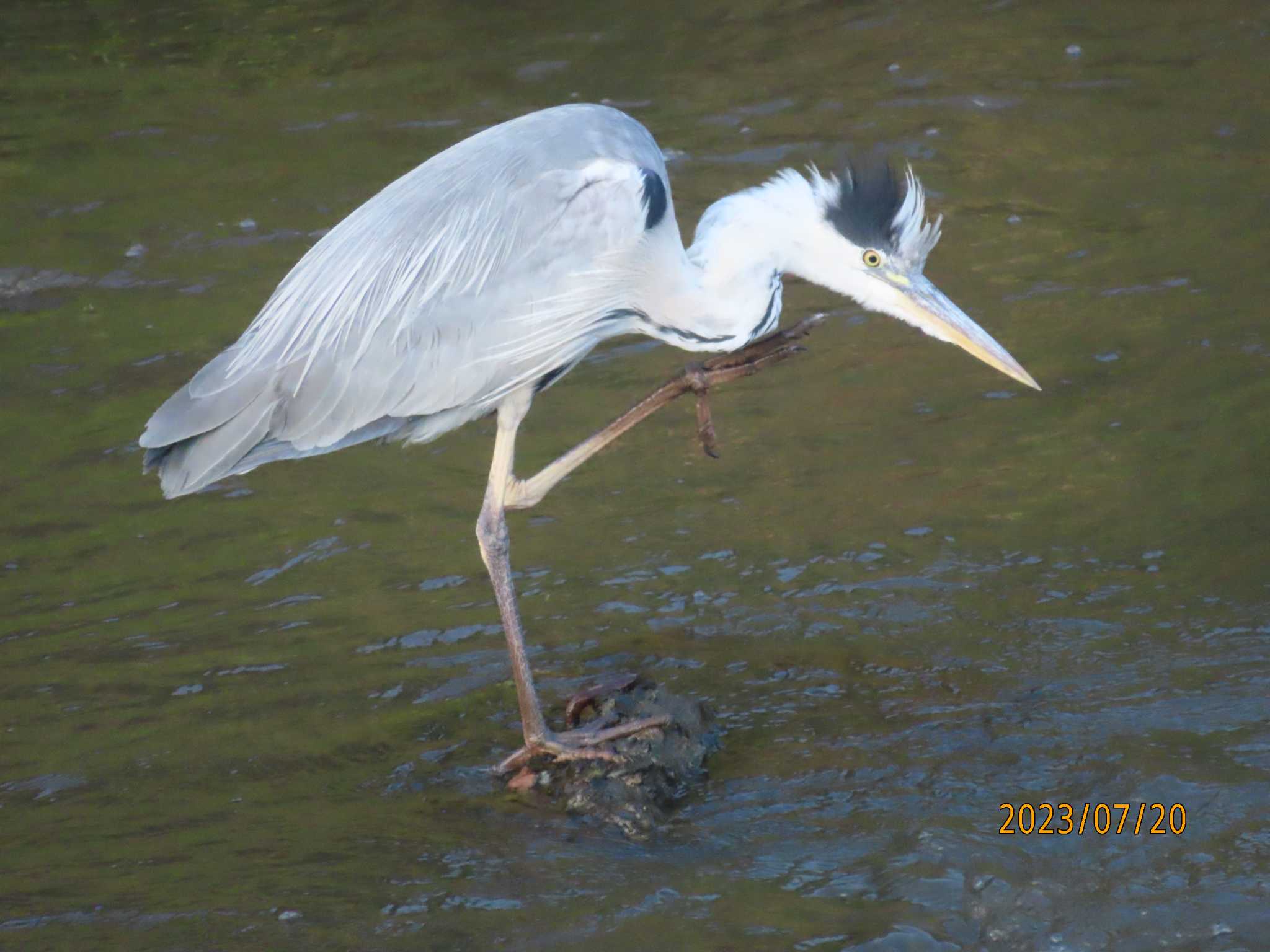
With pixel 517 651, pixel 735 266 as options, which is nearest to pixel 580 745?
pixel 517 651

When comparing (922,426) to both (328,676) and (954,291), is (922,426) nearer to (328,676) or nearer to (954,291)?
(954,291)

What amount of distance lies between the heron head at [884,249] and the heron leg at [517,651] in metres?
1.06

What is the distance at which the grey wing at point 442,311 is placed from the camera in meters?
4.40

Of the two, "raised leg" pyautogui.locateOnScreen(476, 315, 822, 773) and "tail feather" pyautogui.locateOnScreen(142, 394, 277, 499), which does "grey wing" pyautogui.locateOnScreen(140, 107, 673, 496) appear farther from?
"raised leg" pyautogui.locateOnScreen(476, 315, 822, 773)

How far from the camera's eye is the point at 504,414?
4.67 m

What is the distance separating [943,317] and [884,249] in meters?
0.26

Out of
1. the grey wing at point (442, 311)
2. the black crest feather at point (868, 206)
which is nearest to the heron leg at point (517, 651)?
the grey wing at point (442, 311)

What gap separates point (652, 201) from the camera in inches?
170

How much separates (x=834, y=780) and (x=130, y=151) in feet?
21.8
